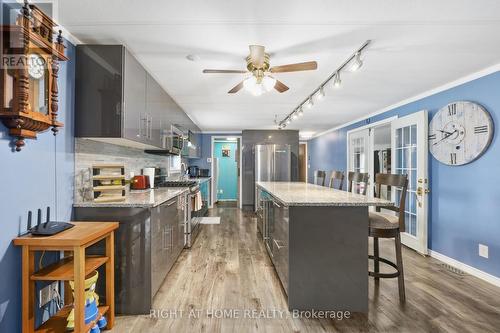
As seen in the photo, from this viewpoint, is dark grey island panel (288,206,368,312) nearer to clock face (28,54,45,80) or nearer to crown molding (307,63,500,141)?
clock face (28,54,45,80)

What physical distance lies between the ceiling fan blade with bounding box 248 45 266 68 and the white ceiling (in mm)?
52

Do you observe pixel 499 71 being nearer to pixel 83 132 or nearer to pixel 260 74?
pixel 260 74

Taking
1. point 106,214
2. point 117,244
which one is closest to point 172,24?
point 106,214

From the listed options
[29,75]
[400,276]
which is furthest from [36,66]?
[400,276]

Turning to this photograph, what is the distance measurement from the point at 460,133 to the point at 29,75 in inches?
160

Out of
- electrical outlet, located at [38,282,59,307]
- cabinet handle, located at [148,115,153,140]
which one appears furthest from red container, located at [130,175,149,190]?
electrical outlet, located at [38,282,59,307]

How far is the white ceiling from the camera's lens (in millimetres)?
1706

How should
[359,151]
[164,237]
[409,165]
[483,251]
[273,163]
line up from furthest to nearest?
[273,163]
[359,151]
[409,165]
[483,251]
[164,237]

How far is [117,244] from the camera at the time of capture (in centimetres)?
200

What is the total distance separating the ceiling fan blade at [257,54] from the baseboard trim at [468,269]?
3190mm

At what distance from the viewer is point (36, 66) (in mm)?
1546

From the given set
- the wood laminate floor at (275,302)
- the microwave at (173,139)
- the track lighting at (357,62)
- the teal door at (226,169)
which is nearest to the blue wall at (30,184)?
the wood laminate floor at (275,302)

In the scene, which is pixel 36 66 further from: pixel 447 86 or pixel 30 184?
pixel 447 86

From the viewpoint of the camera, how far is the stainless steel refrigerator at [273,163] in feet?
22.1
